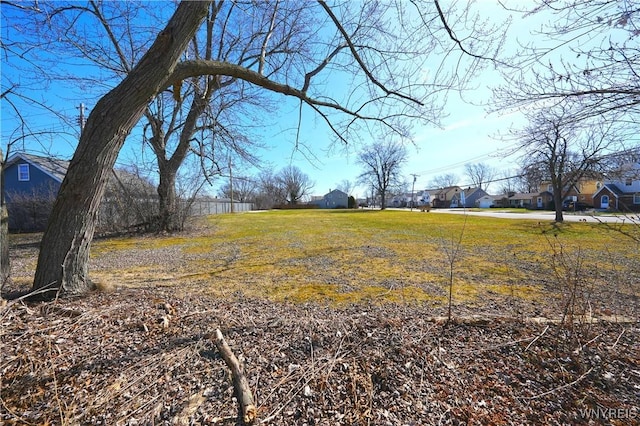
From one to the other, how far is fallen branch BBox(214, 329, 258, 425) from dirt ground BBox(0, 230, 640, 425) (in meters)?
0.05

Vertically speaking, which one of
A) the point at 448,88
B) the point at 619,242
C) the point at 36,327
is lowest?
the point at 619,242

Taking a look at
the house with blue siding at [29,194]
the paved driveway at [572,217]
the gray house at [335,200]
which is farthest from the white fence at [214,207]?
the gray house at [335,200]

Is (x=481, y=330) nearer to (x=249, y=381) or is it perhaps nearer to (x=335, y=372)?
(x=335, y=372)

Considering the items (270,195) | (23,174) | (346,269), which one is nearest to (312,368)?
(346,269)

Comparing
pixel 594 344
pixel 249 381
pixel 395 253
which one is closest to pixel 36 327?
pixel 249 381

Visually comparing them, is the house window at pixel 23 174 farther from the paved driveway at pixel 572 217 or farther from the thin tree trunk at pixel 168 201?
the paved driveway at pixel 572 217

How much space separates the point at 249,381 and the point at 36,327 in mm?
1805

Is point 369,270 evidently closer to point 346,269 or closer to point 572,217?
point 346,269

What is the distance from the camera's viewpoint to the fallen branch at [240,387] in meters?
1.42

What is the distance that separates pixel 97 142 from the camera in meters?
2.39

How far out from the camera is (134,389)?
1555mm

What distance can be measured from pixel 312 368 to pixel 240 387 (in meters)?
0.50

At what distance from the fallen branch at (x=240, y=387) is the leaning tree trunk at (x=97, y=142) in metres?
1.83

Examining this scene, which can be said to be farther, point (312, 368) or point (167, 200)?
point (167, 200)
